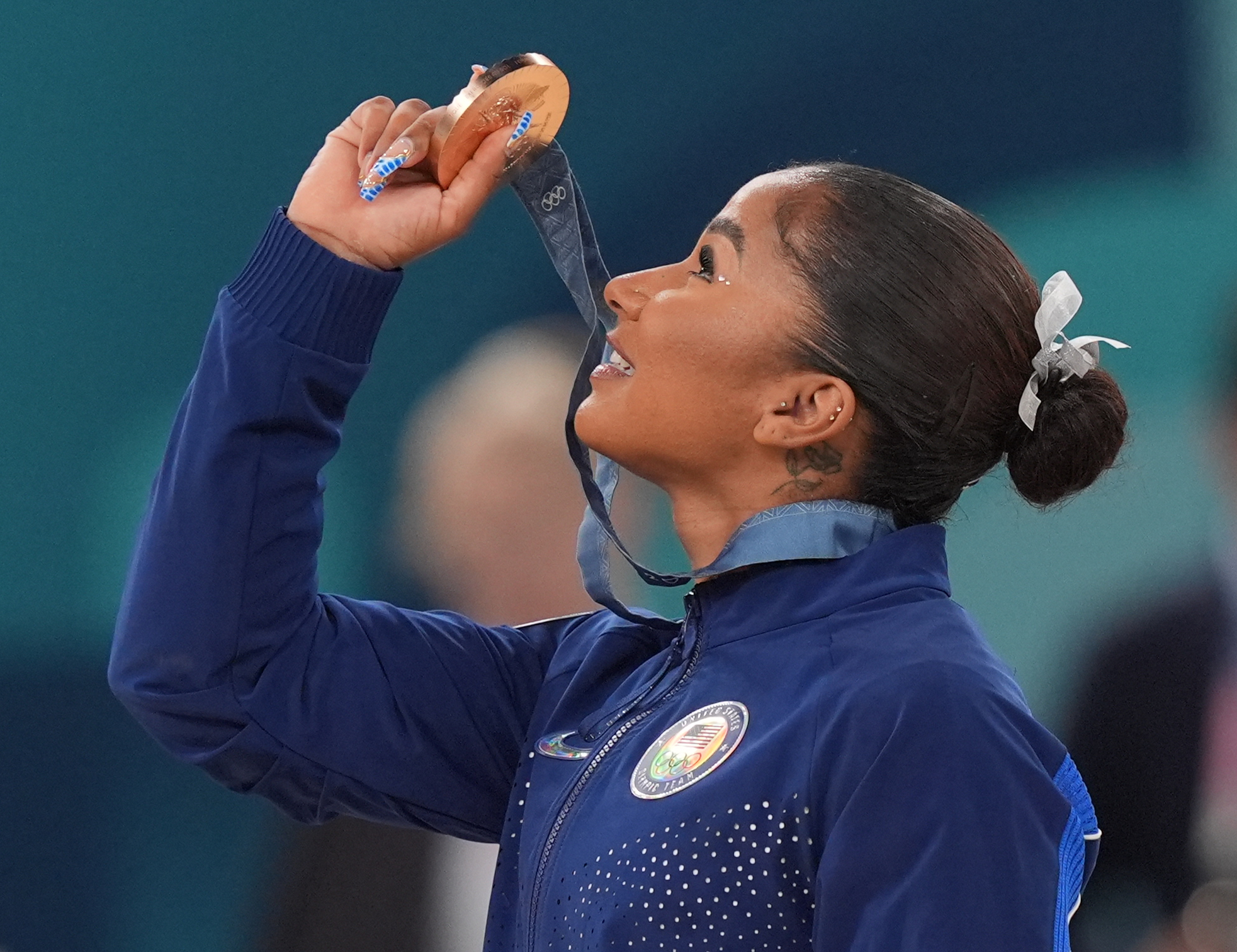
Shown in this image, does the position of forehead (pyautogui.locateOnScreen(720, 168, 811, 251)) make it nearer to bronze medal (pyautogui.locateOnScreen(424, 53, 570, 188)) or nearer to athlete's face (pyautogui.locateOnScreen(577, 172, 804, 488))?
athlete's face (pyautogui.locateOnScreen(577, 172, 804, 488))

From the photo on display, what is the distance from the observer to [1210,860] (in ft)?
5.38

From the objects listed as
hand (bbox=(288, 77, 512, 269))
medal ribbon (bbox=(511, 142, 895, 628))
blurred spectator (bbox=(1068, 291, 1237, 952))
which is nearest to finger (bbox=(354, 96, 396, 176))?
hand (bbox=(288, 77, 512, 269))

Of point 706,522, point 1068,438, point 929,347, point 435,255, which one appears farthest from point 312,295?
point 435,255

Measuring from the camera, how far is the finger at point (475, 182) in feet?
4.03

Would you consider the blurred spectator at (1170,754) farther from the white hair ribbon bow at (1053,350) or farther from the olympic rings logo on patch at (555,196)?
the olympic rings logo on patch at (555,196)

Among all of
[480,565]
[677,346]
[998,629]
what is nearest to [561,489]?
[480,565]

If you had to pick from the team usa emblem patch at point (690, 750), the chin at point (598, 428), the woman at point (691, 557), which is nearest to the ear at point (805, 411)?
the woman at point (691, 557)

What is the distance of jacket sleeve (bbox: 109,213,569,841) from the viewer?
1149 millimetres

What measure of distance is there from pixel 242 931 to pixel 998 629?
953 mm

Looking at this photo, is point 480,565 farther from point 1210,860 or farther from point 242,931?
point 1210,860

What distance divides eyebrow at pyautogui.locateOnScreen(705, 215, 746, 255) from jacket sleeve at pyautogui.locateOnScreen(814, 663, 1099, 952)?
0.39 m

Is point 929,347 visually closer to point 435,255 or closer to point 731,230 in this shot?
point 731,230

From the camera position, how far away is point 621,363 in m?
1.23

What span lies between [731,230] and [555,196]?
7.5 inches
